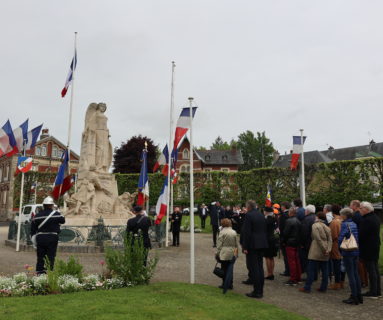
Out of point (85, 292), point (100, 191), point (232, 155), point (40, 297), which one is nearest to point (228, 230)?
point (85, 292)

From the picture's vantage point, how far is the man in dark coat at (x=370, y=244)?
23.8ft

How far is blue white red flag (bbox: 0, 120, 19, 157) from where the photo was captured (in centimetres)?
1323

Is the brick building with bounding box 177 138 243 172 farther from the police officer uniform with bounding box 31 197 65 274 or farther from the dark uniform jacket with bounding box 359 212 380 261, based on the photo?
the dark uniform jacket with bounding box 359 212 380 261

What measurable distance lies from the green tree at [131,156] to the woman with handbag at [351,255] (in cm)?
4792

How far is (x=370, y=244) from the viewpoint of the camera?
727 cm

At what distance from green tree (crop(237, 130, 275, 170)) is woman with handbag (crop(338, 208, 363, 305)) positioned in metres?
70.9

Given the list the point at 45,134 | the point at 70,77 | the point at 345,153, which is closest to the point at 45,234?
the point at 70,77

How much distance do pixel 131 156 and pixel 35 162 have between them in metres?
14.8

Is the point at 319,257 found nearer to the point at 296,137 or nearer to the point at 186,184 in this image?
the point at 296,137

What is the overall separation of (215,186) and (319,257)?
32189mm

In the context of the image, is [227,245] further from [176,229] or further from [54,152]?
[54,152]

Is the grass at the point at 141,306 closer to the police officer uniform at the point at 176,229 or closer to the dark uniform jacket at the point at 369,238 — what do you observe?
the dark uniform jacket at the point at 369,238

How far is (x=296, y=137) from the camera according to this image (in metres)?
19.9

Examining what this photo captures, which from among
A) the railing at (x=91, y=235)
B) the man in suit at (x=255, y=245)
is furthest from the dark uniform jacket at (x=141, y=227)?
the railing at (x=91, y=235)
